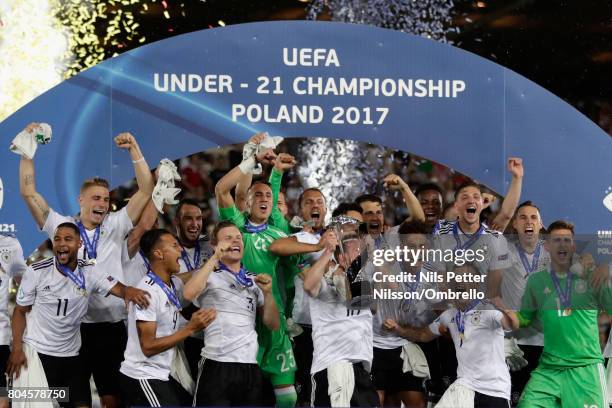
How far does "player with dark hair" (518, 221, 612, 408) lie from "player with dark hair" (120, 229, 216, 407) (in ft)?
6.15

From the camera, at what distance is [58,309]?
5.96 m

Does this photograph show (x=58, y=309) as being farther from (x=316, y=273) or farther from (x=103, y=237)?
(x=316, y=273)

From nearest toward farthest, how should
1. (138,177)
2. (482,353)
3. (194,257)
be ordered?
1. (138,177)
2. (482,353)
3. (194,257)

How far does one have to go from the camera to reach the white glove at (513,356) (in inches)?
243

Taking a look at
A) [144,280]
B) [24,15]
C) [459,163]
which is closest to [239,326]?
[144,280]

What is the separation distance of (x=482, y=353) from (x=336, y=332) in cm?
84

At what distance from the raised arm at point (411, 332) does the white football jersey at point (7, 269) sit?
2.12m

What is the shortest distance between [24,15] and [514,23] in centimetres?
272

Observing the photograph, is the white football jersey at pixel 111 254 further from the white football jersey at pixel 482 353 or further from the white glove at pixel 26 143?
the white football jersey at pixel 482 353

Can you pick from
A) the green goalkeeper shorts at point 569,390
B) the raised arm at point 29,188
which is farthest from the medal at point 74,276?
the green goalkeeper shorts at point 569,390

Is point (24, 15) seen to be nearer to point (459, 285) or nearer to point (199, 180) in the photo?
point (199, 180)

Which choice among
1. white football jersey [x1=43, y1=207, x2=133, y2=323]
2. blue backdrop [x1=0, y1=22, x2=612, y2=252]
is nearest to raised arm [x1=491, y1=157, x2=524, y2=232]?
blue backdrop [x1=0, y1=22, x2=612, y2=252]

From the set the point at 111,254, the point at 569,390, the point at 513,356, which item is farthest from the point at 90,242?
the point at 569,390

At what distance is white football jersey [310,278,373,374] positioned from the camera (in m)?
Answer: 5.97
